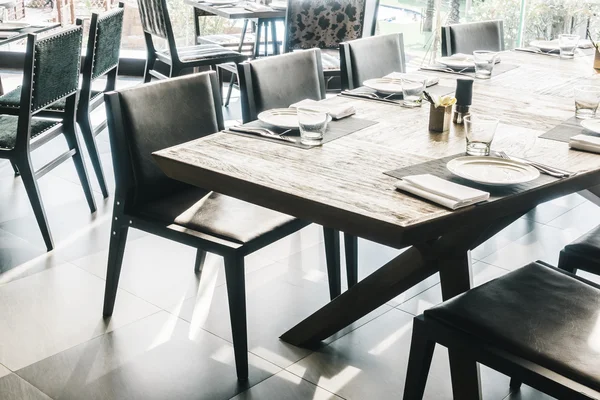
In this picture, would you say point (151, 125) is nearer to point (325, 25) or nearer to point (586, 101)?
point (586, 101)

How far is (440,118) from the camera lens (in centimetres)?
209

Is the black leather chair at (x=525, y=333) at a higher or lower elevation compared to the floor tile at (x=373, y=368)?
higher

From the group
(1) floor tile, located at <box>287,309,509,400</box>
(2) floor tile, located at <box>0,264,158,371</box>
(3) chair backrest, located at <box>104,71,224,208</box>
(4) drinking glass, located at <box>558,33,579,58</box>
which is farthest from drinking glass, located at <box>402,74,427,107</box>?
(4) drinking glass, located at <box>558,33,579,58</box>

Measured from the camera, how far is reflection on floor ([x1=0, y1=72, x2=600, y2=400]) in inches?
83.5

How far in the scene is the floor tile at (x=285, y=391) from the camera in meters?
2.07

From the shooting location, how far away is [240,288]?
2.06 m

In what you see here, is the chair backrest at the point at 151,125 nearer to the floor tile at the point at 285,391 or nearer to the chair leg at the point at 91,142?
the floor tile at the point at 285,391

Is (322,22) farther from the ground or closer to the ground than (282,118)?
closer to the ground

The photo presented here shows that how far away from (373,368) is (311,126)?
77cm

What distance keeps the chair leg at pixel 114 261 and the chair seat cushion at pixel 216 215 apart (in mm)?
114

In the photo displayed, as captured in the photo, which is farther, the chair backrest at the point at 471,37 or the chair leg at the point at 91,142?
the chair backrest at the point at 471,37

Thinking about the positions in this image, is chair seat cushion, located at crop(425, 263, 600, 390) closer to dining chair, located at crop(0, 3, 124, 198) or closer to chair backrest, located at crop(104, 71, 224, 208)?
chair backrest, located at crop(104, 71, 224, 208)

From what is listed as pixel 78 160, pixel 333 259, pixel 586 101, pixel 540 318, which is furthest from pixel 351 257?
pixel 78 160

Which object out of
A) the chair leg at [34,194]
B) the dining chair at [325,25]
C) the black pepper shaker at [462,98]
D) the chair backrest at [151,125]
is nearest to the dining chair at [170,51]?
the dining chair at [325,25]
